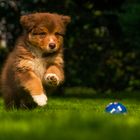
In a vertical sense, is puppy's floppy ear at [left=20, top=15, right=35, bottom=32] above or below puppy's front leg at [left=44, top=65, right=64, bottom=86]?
above

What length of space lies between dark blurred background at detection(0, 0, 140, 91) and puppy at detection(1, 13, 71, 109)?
7754mm

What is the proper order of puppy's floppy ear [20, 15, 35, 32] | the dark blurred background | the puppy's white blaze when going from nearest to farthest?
the puppy's white blaze < puppy's floppy ear [20, 15, 35, 32] < the dark blurred background

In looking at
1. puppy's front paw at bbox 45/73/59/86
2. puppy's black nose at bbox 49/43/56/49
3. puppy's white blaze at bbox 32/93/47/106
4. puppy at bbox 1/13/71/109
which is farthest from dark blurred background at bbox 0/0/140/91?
puppy's white blaze at bbox 32/93/47/106

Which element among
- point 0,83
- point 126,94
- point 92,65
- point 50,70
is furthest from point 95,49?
point 50,70

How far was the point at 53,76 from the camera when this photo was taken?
32.8ft

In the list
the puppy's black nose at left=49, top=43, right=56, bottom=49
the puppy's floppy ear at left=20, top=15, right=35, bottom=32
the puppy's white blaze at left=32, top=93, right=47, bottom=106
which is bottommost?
the puppy's white blaze at left=32, top=93, right=47, bottom=106

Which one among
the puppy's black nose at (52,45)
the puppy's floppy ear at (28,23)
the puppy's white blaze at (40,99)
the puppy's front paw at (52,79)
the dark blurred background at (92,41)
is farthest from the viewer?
the dark blurred background at (92,41)

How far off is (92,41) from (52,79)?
32.3 ft

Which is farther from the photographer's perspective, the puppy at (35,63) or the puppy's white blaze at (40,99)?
the puppy at (35,63)

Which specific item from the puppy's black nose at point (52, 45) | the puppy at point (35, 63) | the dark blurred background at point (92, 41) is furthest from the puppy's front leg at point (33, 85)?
the dark blurred background at point (92, 41)

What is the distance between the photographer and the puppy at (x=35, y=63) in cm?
1004

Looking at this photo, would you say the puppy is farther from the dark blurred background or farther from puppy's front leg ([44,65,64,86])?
the dark blurred background

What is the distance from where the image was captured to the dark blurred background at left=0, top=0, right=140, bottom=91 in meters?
18.9

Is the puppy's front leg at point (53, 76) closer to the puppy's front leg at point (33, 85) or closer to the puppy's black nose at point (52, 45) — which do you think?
the puppy's front leg at point (33, 85)
